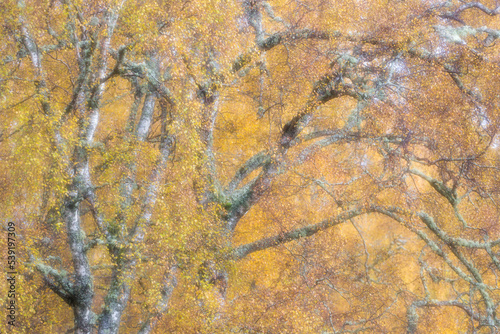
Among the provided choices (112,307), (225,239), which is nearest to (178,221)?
(225,239)

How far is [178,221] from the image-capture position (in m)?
8.87

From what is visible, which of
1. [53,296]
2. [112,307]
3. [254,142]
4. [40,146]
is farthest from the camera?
[254,142]

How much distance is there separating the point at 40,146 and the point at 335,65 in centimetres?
638

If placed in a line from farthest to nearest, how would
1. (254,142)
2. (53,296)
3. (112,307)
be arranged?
(254,142) → (53,296) → (112,307)

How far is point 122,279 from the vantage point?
841 centimetres

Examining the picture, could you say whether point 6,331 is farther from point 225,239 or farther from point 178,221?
point 225,239

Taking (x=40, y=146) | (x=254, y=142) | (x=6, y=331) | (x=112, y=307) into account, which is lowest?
(x=6, y=331)

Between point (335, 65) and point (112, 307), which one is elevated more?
point (335, 65)

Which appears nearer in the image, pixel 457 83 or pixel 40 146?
pixel 40 146

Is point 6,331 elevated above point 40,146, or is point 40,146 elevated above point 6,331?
point 40,146

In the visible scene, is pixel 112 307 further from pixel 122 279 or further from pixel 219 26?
pixel 219 26

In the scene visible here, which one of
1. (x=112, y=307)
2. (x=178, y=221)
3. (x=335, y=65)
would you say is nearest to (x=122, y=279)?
(x=112, y=307)

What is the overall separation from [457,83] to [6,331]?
10059 mm

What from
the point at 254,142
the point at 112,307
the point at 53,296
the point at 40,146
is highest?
the point at 254,142
